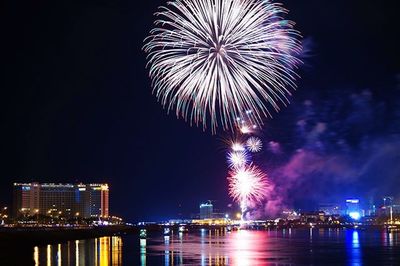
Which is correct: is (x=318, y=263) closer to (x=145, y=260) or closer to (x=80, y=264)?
(x=145, y=260)

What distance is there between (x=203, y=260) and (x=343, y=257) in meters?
11.5

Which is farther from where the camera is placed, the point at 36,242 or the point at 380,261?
the point at 36,242

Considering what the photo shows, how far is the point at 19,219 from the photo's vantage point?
18888 centimetres


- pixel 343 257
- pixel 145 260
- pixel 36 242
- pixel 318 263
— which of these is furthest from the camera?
pixel 36 242

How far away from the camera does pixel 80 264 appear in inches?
1489

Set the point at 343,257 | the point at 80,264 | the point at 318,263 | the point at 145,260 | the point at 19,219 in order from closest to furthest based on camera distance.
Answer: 1. the point at 80,264
2. the point at 318,263
3. the point at 145,260
4. the point at 343,257
5. the point at 19,219

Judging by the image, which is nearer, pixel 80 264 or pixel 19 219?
pixel 80 264

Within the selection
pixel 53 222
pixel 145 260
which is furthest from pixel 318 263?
pixel 53 222

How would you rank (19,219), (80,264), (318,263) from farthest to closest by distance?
(19,219) < (318,263) < (80,264)

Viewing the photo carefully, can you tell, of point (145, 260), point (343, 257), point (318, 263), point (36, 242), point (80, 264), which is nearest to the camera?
point (80, 264)

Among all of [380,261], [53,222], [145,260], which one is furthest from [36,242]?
[53,222]

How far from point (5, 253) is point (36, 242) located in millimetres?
21168

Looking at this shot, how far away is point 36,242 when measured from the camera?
69.2m

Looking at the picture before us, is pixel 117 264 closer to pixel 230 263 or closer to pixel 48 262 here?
pixel 48 262
